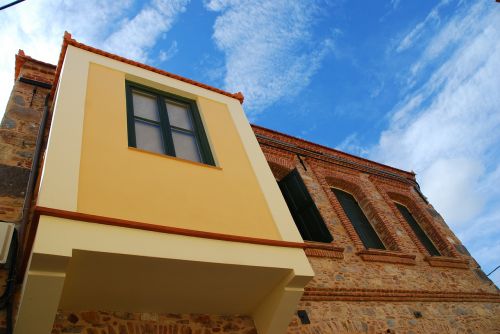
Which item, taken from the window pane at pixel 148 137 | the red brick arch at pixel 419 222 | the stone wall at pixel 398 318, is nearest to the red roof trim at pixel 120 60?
the window pane at pixel 148 137

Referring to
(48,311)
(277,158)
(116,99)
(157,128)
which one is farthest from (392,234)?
(48,311)

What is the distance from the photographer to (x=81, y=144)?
13.2 feet

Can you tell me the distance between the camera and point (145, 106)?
5.62 metres

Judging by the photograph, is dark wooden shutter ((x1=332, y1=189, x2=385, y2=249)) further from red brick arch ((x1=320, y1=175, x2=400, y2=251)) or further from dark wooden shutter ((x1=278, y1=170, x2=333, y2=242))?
dark wooden shutter ((x1=278, y1=170, x2=333, y2=242))

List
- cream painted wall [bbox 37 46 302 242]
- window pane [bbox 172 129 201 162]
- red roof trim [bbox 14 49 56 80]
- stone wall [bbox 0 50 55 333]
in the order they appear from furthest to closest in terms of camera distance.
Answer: red roof trim [bbox 14 49 56 80], window pane [bbox 172 129 201 162], stone wall [bbox 0 50 55 333], cream painted wall [bbox 37 46 302 242]

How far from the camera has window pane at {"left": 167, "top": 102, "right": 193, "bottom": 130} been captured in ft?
18.7

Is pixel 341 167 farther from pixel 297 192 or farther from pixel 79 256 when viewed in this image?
pixel 79 256

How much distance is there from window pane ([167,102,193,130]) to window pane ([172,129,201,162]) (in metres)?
0.23

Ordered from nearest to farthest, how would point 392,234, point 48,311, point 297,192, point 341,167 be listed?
point 48,311 → point 297,192 → point 392,234 → point 341,167

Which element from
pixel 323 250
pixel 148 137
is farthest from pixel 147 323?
pixel 323 250

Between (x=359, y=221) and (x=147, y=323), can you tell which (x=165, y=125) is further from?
(x=359, y=221)

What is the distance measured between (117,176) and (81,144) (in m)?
0.56

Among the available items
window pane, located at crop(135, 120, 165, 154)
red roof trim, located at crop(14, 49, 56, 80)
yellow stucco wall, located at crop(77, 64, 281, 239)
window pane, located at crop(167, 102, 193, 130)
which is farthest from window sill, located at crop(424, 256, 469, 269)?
red roof trim, located at crop(14, 49, 56, 80)

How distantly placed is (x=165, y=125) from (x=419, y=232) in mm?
7828
